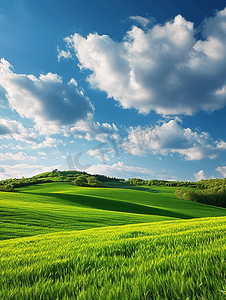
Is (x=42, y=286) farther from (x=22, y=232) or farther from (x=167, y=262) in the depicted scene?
(x=22, y=232)

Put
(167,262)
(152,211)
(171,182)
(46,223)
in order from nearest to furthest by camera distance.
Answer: (167,262) < (46,223) < (152,211) < (171,182)

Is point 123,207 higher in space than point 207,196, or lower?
higher

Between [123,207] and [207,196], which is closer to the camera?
[123,207]

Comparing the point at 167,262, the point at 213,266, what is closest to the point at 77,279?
the point at 167,262

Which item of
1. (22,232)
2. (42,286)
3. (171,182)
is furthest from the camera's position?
(171,182)

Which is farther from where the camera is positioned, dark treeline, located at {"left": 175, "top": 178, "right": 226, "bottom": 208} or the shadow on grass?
dark treeline, located at {"left": 175, "top": 178, "right": 226, "bottom": 208}

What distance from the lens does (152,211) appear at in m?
45.2

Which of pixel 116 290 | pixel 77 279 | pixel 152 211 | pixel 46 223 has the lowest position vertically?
pixel 152 211

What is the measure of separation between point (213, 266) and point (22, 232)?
16.3 m

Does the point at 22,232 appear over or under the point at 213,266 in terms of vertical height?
under

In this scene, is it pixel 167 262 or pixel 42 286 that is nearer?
pixel 42 286

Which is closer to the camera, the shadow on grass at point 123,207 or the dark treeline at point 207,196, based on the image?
the shadow on grass at point 123,207

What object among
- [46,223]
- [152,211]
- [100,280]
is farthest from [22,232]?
[152,211]

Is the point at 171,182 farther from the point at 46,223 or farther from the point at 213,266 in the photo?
the point at 213,266
